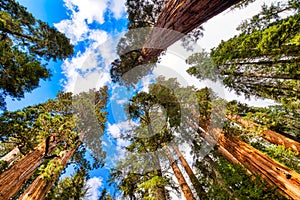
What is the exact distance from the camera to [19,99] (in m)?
8.10

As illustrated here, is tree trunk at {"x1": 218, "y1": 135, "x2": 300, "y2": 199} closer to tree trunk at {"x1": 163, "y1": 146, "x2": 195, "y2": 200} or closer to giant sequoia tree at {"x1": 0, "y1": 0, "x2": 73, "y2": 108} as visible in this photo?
tree trunk at {"x1": 163, "y1": 146, "x2": 195, "y2": 200}

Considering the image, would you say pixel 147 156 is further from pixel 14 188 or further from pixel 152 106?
pixel 14 188

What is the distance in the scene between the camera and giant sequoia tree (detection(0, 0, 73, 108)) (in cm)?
585

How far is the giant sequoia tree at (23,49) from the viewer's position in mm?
5846

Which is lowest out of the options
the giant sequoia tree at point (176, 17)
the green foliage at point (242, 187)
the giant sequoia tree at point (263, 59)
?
the green foliage at point (242, 187)

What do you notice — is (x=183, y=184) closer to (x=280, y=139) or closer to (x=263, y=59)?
(x=280, y=139)

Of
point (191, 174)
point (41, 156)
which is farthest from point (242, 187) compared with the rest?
point (41, 156)

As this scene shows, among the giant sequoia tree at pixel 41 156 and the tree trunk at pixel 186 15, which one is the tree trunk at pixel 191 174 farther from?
the tree trunk at pixel 186 15

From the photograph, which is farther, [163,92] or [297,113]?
[297,113]

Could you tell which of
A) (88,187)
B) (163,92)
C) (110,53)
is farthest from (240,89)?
(88,187)

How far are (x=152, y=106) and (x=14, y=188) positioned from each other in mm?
5618

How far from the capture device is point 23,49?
794 centimetres

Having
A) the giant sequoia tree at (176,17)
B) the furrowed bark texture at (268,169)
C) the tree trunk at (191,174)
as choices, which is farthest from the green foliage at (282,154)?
the giant sequoia tree at (176,17)

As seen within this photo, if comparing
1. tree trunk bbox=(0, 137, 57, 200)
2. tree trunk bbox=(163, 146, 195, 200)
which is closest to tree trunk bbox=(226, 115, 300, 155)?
tree trunk bbox=(163, 146, 195, 200)
